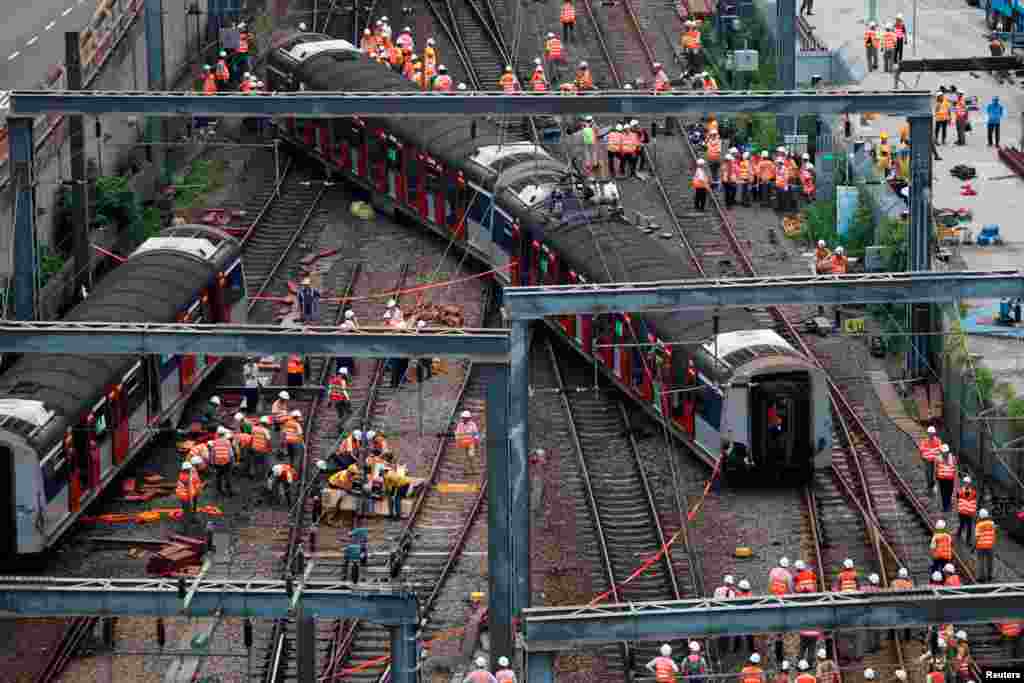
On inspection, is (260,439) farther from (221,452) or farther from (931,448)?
(931,448)

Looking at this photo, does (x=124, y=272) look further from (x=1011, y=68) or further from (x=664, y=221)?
(x=1011, y=68)

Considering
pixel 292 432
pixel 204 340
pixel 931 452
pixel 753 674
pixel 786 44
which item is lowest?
pixel 753 674

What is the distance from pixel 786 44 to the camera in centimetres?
7506

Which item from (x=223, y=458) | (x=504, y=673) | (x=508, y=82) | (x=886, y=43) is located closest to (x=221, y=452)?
(x=223, y=458)

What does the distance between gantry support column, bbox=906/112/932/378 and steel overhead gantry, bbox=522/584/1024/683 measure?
2188 cm

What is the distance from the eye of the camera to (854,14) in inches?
3383

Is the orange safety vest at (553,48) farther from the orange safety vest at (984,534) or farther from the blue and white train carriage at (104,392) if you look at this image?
the orange safety vest at (984,534)

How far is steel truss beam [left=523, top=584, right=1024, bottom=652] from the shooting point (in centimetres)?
3784

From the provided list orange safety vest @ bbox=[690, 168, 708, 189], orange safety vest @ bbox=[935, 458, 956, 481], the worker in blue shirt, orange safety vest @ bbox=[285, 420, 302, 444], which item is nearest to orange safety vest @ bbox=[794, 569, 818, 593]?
orange safety vest @ bbox=[935, 458, 956, 481]

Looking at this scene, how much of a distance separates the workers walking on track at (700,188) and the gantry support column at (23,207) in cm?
1857

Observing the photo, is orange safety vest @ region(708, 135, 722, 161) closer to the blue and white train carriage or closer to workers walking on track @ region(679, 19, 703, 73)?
workers walking on track @ region(679, 19, 703, 73)

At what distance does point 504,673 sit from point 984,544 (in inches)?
475

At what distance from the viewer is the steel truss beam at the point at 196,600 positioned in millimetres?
38656

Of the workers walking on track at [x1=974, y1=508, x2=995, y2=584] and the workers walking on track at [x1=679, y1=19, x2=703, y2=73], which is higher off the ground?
the workers walking on track at [x1=679, y1=19, x2=703, y2=73]
